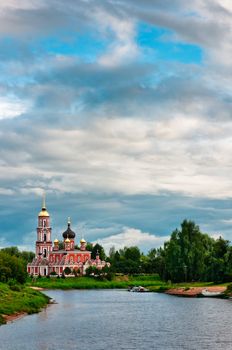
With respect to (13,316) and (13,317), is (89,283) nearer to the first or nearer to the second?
(13,316)

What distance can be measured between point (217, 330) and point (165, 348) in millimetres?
12987

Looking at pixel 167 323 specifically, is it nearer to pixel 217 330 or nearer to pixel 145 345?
pixel 217 330

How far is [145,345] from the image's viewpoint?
55875mm

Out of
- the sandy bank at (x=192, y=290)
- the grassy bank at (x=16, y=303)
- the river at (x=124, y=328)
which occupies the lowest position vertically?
the river at (x=124, y=328)

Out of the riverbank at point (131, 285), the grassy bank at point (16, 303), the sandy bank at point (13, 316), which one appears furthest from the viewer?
the riverbank at point (131, 285)

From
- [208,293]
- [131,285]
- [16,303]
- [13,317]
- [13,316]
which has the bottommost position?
[13,317]

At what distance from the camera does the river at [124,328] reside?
184 ft

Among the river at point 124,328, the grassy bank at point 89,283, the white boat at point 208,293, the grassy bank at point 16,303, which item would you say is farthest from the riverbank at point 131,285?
the grassy bank at point 16,303

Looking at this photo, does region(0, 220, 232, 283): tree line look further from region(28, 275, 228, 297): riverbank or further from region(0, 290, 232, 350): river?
region(0, 290, 232, 350): river

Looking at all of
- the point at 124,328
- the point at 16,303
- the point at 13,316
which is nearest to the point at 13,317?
the point at 13,316

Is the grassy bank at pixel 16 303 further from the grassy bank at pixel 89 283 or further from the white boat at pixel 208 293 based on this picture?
the grassy bank at pixel 89 283

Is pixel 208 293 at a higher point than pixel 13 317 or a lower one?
higher

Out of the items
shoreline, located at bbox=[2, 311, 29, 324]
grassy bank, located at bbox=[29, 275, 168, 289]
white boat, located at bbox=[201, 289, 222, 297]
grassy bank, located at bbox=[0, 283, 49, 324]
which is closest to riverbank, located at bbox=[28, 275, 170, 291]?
grassy bank, located at bbox=[29, 275, 168, 289]

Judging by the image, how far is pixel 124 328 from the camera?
227ft
